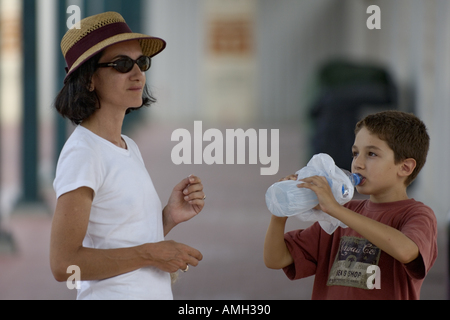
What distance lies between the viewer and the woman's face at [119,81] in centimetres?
166

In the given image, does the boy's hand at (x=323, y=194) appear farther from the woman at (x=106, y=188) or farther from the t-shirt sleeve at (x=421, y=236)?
the woman at (x=106, y=188)

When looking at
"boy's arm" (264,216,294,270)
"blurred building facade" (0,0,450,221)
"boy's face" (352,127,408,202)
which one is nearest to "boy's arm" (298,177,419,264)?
"boy's face" (352,127,408,202)

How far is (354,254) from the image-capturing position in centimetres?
172

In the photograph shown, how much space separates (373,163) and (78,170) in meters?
0.82

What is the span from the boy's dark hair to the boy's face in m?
0.02

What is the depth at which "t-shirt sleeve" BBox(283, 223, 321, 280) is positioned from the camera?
1854 millimetres

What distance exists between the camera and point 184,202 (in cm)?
187

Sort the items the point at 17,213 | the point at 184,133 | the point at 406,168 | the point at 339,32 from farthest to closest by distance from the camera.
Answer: the point at 339,32, the point at 17,213, the point at 184,133, the point at 406,168

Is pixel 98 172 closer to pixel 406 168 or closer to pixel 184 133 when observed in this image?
pixel 184 133

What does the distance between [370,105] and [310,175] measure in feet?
23.8

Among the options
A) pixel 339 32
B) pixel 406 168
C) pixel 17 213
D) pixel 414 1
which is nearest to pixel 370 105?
pixel 414 1

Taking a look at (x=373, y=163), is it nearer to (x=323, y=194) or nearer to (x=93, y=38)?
(x=323, y=194)

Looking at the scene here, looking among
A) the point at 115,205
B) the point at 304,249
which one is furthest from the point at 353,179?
the point at 115,205

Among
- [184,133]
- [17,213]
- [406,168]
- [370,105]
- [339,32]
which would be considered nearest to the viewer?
[406,168]
